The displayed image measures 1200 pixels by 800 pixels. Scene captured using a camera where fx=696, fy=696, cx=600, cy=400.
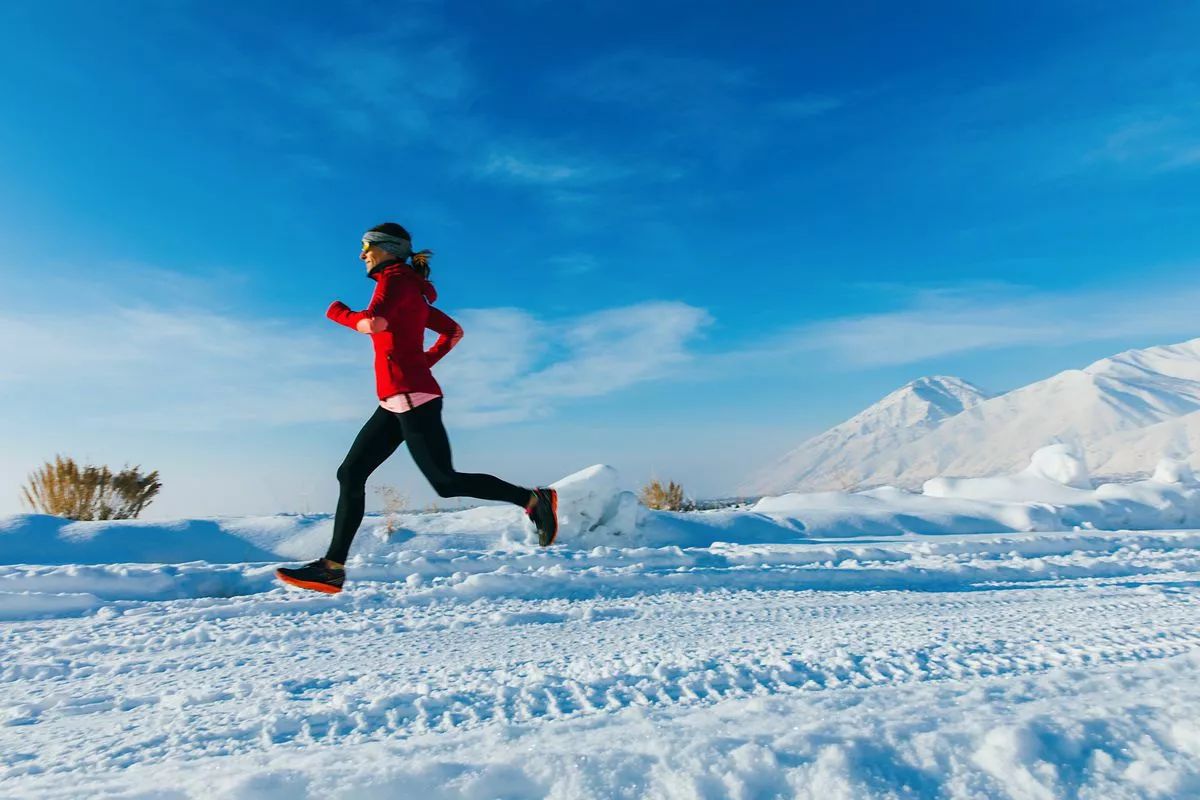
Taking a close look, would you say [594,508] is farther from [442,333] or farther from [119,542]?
[119,542]

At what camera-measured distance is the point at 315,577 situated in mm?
3658

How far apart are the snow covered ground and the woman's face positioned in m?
1.79

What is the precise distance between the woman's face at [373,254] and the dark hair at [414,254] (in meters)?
0.10

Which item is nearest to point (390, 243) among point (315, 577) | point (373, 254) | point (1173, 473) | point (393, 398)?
point (373, 254)

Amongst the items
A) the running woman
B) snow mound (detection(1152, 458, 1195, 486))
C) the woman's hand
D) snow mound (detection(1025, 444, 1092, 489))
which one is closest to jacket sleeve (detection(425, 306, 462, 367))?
the running woman

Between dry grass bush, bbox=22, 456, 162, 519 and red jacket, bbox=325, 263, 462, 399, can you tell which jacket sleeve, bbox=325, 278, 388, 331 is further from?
dry grass bush, bbox=22, 456, 162, 519

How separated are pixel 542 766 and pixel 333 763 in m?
0.41

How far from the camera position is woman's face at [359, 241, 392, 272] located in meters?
3.77

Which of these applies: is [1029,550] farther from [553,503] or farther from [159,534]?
[159,534]

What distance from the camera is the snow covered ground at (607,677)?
129cm

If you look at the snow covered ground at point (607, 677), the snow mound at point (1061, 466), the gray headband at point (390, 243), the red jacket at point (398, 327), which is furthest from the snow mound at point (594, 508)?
the snow mound at point (1061, 466)

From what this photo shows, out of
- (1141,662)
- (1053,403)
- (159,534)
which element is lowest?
(1141,662)

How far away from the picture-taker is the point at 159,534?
6.04 m

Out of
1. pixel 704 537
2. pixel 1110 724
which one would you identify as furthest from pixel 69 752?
pixel 704 537
